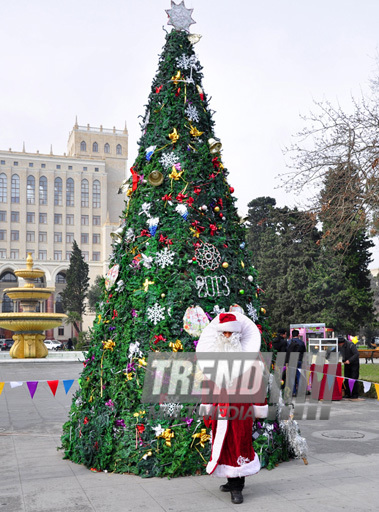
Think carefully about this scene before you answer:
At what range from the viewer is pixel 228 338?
4820mm

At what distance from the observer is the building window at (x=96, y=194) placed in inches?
3516

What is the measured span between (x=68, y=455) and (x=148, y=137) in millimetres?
3910

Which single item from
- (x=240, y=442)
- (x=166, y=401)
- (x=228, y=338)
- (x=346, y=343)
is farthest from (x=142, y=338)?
(x=346, y=343)

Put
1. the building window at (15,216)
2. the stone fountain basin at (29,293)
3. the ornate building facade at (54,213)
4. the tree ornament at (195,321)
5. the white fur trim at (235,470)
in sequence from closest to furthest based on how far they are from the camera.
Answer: the white fur trim at (235,470), the tree ornament at (195,321), the stone fountain basin at (29,293), the ornate building facade at (54,213), the building window at (15,216)

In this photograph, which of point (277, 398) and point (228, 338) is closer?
point (228, 338)

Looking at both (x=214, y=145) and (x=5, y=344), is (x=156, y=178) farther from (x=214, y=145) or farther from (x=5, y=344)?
(x=5, y=344)

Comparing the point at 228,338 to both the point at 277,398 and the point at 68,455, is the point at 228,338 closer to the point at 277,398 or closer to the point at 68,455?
the point at 277,398

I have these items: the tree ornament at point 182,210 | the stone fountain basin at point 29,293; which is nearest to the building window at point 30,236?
the stone fountain basin at point 29,293

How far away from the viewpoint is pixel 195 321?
557 centimetres

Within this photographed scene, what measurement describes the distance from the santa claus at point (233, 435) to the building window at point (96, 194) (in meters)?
86.4

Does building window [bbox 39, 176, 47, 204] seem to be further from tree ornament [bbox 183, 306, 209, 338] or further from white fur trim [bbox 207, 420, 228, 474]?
white fur trim [bbox 207, 420, 228, 474]

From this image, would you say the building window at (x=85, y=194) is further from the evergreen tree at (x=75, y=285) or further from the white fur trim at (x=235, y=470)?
the white fur trim at (x=235, y=470)

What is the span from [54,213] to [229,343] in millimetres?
86003

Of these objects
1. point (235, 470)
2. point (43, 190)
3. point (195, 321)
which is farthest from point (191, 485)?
point (43, 190)
